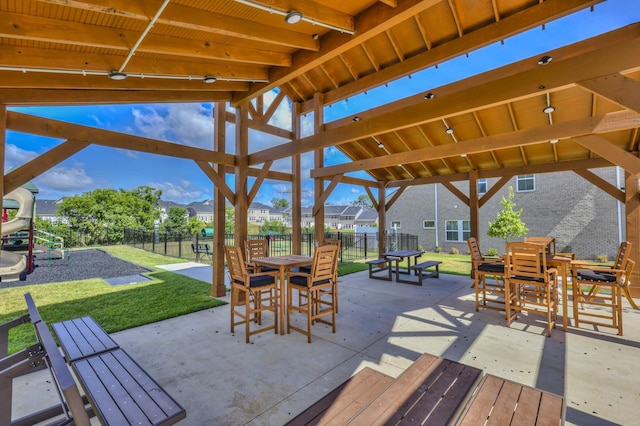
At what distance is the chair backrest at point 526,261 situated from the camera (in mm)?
4312

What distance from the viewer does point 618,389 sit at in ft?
9.05

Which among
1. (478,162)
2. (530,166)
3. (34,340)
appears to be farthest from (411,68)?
(34,340)

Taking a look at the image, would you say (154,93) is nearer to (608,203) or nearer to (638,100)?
(638,100)

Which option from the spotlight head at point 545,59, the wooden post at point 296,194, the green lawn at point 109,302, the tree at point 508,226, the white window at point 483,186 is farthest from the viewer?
the white window at point 483,186

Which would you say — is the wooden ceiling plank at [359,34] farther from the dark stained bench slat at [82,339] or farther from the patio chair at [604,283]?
the patio chair at [604,283]

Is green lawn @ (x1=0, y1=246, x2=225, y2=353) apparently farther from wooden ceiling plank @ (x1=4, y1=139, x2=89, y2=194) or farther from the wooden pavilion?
wooden ceiling plank @ (x1=4, y1=139, x2=89, y2=194)

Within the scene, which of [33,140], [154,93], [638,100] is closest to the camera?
[638,100]

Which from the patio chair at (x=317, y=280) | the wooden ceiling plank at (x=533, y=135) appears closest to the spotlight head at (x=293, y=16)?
the patio chair at (x=317, y=280)

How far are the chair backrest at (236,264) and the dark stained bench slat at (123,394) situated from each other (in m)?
1.99

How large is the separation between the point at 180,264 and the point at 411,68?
936 cm

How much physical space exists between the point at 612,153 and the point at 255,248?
6.14 m

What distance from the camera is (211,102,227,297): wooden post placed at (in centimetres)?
604

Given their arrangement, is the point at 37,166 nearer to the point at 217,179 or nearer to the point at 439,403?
the point at 217,179

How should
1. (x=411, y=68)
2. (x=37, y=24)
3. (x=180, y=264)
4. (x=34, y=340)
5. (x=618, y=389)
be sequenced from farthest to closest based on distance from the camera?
(x=180, y=264)
(x=411, y=68)
(x=34, y=340)
(x=618, y=389)
(x=37, y=24)
